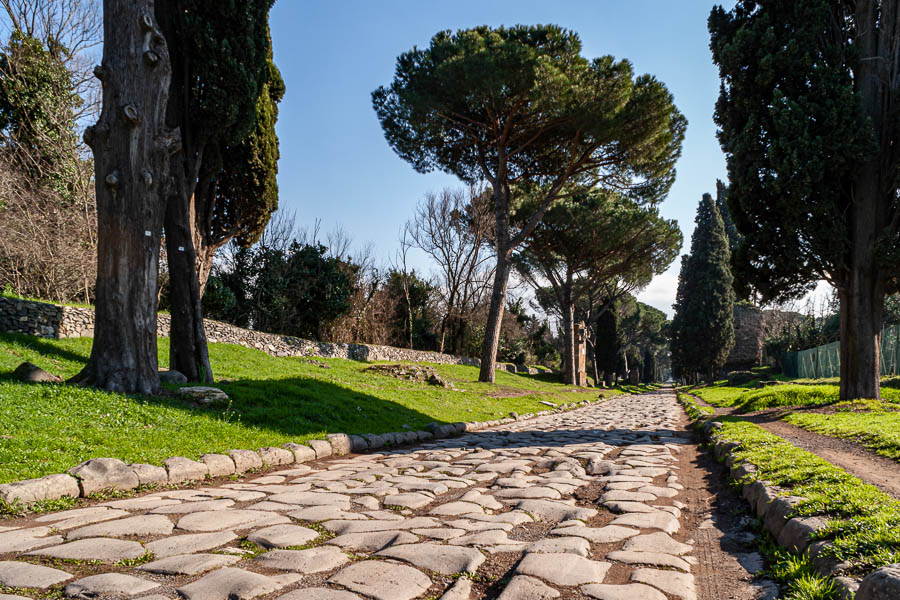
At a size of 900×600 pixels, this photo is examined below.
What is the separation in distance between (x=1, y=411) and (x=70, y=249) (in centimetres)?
1201

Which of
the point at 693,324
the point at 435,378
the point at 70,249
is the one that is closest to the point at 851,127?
the point at 435,378

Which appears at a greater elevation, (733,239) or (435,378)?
(733,239)

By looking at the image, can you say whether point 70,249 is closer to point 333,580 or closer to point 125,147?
point 125,147

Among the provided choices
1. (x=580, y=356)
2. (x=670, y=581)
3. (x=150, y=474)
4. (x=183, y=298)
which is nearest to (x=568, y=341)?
(x=580, y=356)

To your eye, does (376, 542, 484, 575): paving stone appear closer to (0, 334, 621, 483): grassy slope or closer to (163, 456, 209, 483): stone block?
(163, 456, 209, 483): stone block

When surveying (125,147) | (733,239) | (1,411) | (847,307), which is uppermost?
(733,239)

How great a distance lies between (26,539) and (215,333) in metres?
14.4

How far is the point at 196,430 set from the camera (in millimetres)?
5801

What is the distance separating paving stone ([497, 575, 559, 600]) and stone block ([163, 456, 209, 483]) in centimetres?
338

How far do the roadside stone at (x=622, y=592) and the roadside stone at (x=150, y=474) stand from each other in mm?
3625

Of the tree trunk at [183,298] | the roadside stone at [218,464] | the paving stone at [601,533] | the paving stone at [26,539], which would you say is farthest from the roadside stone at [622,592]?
Result: the tree trunk at [183,298]

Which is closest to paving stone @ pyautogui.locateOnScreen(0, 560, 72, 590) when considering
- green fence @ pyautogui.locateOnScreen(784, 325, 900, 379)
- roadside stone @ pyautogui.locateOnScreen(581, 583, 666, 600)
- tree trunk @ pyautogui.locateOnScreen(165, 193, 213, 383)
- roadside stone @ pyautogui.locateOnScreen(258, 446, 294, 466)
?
roadside stone @ pyautogui.locateOnScreen(581, 583, 666, 600)

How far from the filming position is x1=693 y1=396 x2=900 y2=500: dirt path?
4.26 meters

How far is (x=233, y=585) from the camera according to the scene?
2.23 meters
